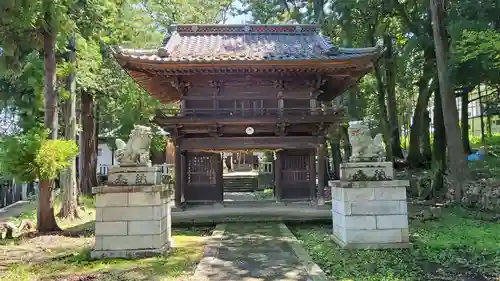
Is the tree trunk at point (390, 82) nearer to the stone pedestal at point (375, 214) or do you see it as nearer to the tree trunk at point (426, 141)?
the tree trunk at point (426, 141)

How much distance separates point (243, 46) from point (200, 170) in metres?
4.61

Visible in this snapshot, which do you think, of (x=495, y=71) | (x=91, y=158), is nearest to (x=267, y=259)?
(x=495, y=71)

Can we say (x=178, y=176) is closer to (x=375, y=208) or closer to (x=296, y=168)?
(x=296, y=168)

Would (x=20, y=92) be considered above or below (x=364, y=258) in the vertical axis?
above

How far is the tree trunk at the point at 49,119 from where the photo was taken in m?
11.1

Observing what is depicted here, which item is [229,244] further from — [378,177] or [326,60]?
[326,60]

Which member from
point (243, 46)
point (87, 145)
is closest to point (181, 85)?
point (243, 46)

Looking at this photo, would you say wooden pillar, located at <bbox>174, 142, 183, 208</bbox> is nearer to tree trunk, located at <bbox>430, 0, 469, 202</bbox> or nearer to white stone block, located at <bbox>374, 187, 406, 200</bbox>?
white stone block, located at <bbox>374, 187, 406, 200</bbox>

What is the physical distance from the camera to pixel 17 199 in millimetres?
20734

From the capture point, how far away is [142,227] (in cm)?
805

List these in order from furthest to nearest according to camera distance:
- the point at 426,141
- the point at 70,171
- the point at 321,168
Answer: the point at 426,141 < the point at 321,168 < the point at 70,171

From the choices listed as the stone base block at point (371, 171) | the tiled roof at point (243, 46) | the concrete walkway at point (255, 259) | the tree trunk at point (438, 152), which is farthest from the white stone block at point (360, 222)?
the tree trunk at point (438, 152)

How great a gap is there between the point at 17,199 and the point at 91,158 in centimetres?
420

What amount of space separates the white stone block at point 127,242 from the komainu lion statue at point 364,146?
174 inches
